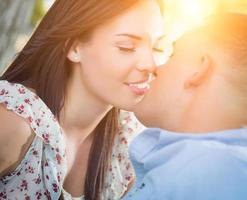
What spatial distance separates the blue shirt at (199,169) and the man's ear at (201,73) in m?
0.16

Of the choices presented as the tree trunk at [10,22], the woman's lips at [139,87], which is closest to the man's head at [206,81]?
the woman's lips at [139,87]

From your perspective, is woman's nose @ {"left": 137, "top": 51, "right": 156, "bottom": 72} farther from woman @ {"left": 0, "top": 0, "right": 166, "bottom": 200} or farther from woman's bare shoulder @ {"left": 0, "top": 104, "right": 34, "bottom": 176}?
woman's bare shoulder @ {"left": 0, "top": 104, "right": 34, "bottom": 176}

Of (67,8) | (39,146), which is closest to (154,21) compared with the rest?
(67,8)

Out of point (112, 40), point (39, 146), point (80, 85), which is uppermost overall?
point (112, 40)

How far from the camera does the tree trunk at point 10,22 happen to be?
2930mm

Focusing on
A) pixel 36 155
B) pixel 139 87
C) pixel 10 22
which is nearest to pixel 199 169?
pixel 139 87

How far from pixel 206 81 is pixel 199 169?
0.30 metres

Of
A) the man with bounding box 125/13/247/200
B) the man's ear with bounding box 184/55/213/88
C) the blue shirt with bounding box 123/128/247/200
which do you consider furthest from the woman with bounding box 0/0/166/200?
the blue shirt with bounding box 123/128/247/200

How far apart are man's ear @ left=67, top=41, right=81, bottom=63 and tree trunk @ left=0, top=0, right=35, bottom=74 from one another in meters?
0.82

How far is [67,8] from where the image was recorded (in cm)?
219

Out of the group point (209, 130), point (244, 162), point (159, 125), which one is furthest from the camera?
point (159, 125)

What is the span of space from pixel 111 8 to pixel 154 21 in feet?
0.56

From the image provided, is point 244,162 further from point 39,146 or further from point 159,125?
point 39,146

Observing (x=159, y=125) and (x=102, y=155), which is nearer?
(x=159, y=125)
